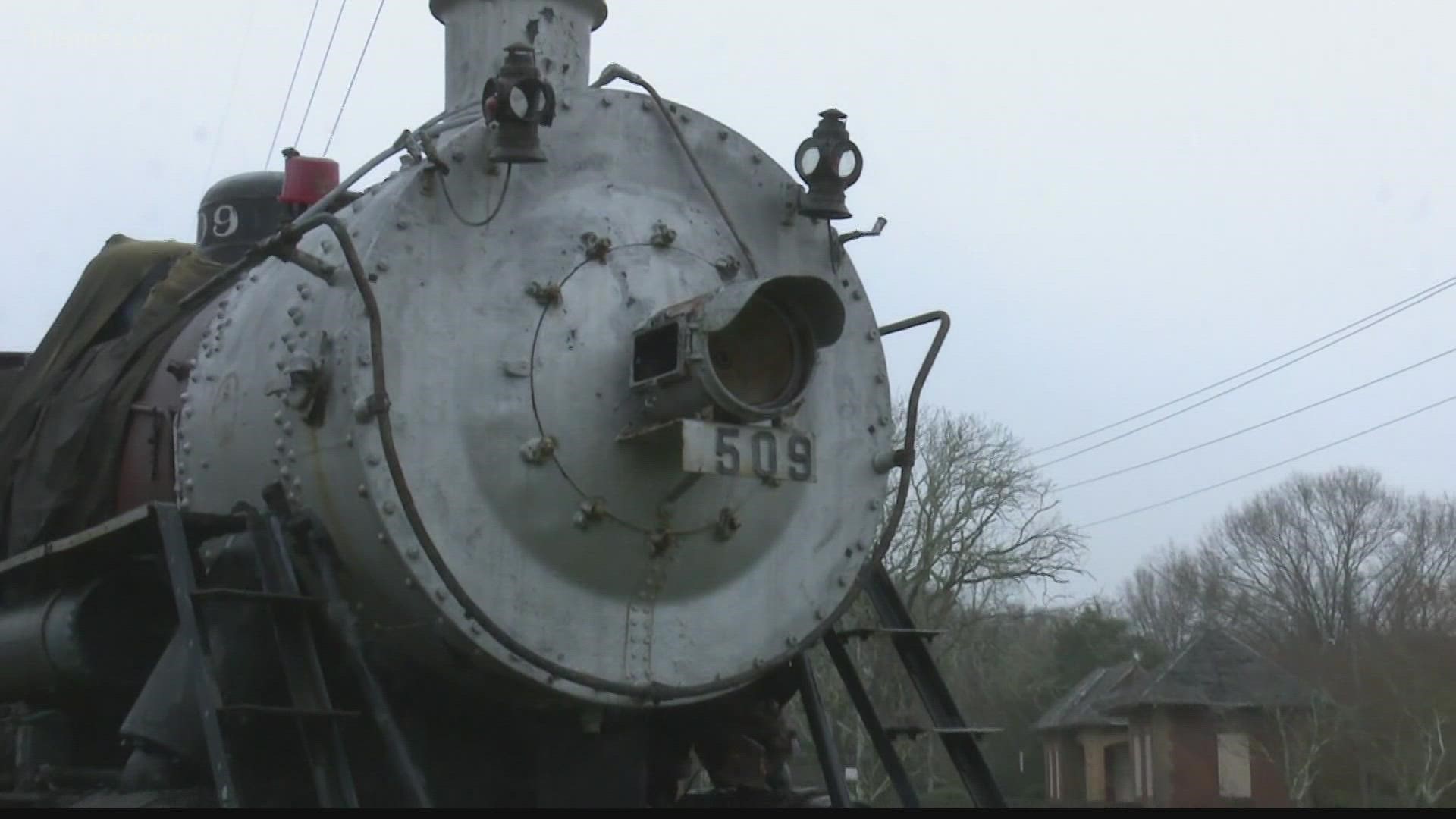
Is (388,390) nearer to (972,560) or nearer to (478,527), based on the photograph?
(478,527)

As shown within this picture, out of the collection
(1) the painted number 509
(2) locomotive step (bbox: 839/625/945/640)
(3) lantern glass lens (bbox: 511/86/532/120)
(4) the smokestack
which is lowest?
(2) locomotive step (bbox: 839/625/945/640)

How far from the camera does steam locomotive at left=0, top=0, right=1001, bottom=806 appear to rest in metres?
4.67

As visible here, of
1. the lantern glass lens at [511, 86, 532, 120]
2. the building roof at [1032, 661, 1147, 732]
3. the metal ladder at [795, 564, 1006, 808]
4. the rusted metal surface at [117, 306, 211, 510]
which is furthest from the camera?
the building roof at [1032, 661, 1147, 732]

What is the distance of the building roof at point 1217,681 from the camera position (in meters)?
27.2

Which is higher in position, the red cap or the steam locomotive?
the red cap

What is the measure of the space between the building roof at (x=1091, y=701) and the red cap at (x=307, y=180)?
98.1 feet

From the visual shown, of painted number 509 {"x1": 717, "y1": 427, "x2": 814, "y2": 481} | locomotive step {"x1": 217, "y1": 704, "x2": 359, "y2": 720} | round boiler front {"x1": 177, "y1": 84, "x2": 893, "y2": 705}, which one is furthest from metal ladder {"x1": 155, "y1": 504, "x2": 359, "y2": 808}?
painted number 509 {"x1": 717, "y1": 427, "x2": 814, "y2": 481}

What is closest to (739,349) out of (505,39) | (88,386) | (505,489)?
(505,489)

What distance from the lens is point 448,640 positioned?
182 inches

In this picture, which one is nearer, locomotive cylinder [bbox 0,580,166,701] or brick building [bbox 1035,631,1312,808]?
locomotive cylinder [bbox 0,580,166,701]

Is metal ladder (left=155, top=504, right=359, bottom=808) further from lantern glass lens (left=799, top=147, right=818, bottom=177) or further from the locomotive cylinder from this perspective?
lantern glass lens (left=799, top=147, right=818, bottom=177)

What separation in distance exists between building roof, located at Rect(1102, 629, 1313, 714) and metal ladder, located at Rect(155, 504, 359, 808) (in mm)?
23461

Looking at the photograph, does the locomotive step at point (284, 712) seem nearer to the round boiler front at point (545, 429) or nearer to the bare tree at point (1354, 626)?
the round boiler front at point (545, 429)

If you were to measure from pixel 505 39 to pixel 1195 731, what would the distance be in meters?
27.8
